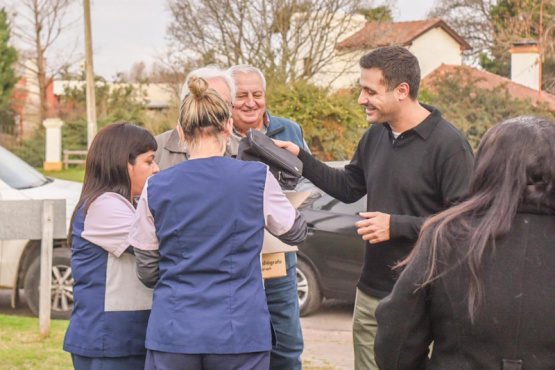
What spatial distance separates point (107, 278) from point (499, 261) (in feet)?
6.27

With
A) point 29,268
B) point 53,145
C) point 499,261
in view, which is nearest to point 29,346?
point 29,268

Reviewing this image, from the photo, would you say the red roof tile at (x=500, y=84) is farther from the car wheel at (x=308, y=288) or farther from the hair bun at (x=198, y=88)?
the hair bun at (x=198, y=88)

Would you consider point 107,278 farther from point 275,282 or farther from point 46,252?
point 46,252

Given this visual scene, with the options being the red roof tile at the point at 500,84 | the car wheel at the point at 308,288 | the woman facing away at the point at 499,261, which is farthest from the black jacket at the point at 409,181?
the red roof tile at the point at 500,84

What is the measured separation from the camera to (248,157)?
3891 mm

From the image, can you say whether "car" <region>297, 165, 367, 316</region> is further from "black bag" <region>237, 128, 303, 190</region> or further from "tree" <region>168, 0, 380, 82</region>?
"tree" <region>168, 0, 380, 82</region>

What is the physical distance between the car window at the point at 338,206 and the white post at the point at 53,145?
30286mm

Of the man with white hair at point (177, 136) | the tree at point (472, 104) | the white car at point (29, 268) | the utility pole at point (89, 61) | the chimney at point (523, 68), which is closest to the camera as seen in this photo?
the man with white hair at point (177, 136)

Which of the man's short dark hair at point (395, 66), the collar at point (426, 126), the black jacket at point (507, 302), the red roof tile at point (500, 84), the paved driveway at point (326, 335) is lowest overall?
the paved driveway at point (326, 335)

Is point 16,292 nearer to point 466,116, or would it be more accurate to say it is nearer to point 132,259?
point 132,259

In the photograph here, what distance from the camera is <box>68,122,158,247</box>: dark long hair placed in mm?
3758

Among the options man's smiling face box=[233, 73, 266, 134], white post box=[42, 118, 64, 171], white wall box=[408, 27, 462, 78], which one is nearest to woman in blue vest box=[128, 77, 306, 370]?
man's smiling face box=[233, 73, 266, 134]

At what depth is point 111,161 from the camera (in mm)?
3760

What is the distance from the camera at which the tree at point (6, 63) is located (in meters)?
46.4
